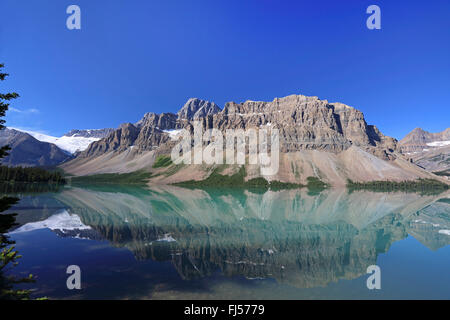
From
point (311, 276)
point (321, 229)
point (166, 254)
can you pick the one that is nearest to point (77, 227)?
point (166, 254)

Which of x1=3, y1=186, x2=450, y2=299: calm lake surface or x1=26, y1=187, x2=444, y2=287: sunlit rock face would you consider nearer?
x1=3, y1=186, x2=450, y2=299: calm lake surface

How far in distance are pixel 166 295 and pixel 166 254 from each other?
1145 centimetres

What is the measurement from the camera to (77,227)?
4631 centimetres

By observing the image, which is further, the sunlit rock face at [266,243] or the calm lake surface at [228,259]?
the sunlit rock face at [266,243]

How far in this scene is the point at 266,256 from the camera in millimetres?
31844

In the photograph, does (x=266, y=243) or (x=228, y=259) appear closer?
(x=228, y=259)
